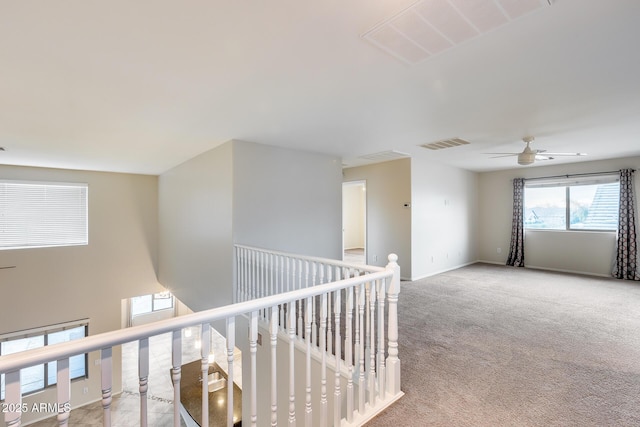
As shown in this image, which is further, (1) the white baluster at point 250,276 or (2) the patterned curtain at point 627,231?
(2) the patterned curtain at point 627,231

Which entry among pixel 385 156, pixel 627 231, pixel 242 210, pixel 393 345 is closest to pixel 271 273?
pixel 242 210

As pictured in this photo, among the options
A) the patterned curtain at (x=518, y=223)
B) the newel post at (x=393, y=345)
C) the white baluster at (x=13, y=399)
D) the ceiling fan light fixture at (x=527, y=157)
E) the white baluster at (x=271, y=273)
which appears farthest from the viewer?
the patterned curtain at (x=518, y=223)

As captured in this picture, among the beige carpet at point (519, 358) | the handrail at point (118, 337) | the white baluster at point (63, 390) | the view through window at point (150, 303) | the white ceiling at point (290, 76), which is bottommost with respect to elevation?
the view through window at point (150, 303)

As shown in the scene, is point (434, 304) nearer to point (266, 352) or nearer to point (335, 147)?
point (266, 352)

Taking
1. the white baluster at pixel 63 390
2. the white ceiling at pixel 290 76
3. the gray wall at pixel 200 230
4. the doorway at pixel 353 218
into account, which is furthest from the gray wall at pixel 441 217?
the white baluster at pixel 63 390

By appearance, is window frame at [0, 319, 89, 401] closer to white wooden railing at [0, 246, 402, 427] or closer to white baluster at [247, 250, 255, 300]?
white baluster at [247, 250, 255, 300]

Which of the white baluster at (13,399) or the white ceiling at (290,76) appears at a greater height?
the white ceiling at (290,76)

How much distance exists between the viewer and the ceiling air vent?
4.09 m

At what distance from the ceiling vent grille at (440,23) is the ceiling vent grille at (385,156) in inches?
120

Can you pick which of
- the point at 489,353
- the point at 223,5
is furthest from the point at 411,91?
the point at 489,353

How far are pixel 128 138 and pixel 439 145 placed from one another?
4.43 metres

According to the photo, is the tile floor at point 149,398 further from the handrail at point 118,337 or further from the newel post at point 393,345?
the handrail at point 118,337

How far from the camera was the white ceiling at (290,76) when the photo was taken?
1496 millimetres

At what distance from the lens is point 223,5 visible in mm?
1413
